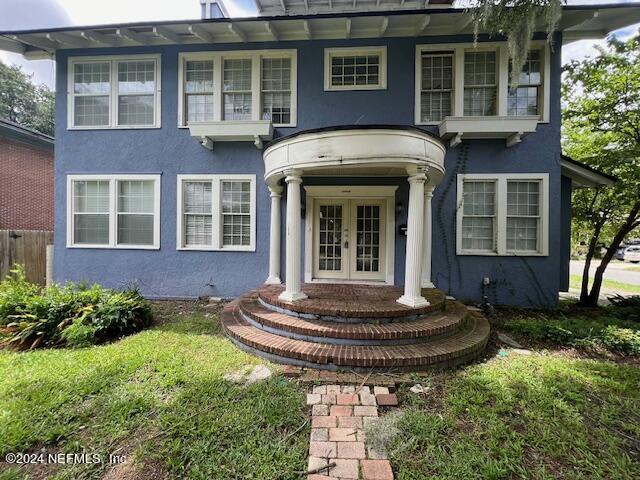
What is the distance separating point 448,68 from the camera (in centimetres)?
605

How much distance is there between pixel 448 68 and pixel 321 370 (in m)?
6.99

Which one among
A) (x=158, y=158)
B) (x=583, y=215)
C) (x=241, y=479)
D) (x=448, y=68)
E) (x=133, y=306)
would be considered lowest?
(x=241, y=479)

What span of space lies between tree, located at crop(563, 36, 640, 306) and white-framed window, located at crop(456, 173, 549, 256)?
2.27m

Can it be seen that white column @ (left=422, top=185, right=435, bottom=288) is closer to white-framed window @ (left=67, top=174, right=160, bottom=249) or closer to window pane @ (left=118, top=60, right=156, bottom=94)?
white-framed window @ (left=67, top=174, right=160, bottom=249)

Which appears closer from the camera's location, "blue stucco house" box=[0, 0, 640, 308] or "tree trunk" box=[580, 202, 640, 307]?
"blue stucco house" box=[0, 0, 640, 308]

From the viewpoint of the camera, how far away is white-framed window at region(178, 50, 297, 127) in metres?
6.26

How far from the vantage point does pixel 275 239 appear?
580 centimetres

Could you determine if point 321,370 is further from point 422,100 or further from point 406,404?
point 422,100

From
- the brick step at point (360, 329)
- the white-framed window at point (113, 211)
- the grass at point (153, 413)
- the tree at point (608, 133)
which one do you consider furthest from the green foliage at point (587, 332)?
the white-framed window at point (113, 211)

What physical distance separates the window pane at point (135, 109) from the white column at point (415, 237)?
6630 mm

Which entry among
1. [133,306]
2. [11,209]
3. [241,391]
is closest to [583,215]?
[241,391]

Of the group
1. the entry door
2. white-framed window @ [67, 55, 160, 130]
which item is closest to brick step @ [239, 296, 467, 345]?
the entry door

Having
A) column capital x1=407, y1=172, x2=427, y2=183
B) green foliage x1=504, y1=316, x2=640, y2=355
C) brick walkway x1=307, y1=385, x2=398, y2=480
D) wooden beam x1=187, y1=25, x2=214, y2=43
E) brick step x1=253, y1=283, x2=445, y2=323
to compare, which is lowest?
brick walkway x1=307, y1=385, x2=398, y2=480

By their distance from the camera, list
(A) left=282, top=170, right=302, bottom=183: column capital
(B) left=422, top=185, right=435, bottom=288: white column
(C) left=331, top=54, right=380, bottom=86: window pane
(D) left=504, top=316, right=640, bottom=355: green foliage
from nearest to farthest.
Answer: (D) left=504, top=316, right=640, bottom=355: green foliage
(A) left=282, top=170, right=302, bottom=183: column capital
(B) left=422, top=185, right=435, bottom=288: white column
(C) left=331, top=54, right=380, bottom=86: window pane
